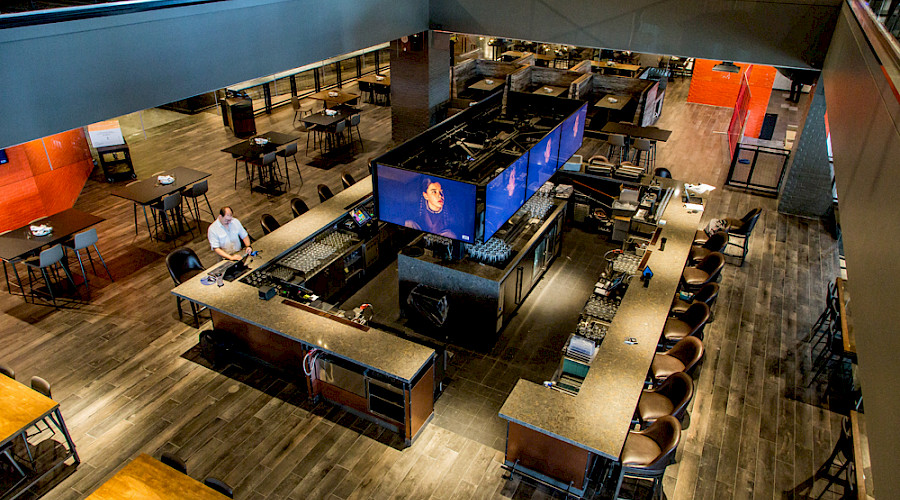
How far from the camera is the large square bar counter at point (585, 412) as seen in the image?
15.4 ft

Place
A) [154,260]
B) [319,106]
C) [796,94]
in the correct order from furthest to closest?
[796,94] → [319,106] → [154,260]

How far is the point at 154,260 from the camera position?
28.3ft

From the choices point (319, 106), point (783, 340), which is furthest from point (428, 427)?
point (319, 106)

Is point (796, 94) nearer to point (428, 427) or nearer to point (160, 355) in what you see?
point (428, 427)

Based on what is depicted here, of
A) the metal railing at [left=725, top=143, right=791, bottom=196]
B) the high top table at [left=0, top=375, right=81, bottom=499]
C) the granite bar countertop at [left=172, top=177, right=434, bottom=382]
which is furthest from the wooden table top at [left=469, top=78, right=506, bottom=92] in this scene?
the high top table at [left=0, top=375, right=81, bottom=499]

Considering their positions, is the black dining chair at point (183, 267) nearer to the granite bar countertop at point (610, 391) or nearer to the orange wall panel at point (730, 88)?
the granite bar countertop at point (610, 391)

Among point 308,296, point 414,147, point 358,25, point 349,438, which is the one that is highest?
point 358,25

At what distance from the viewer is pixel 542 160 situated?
290 inches

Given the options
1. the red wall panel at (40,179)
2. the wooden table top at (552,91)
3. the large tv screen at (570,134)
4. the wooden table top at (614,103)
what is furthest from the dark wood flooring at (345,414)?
the wooden table top at (552,91)

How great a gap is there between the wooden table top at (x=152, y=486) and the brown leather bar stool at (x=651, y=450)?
3.27 meters

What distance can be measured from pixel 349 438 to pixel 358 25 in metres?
6.69

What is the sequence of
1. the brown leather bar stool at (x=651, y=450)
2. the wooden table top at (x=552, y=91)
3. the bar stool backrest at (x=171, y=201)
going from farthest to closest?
1. the wooden table top at (x=552, y=91)
2. the bar stool backrest at (x=171, y=201)
3. the brown leather bar stool at (x=651, y=450)

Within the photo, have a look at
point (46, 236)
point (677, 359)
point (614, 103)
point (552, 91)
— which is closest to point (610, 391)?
point (677, 359)

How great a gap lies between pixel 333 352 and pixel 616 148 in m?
10.0
